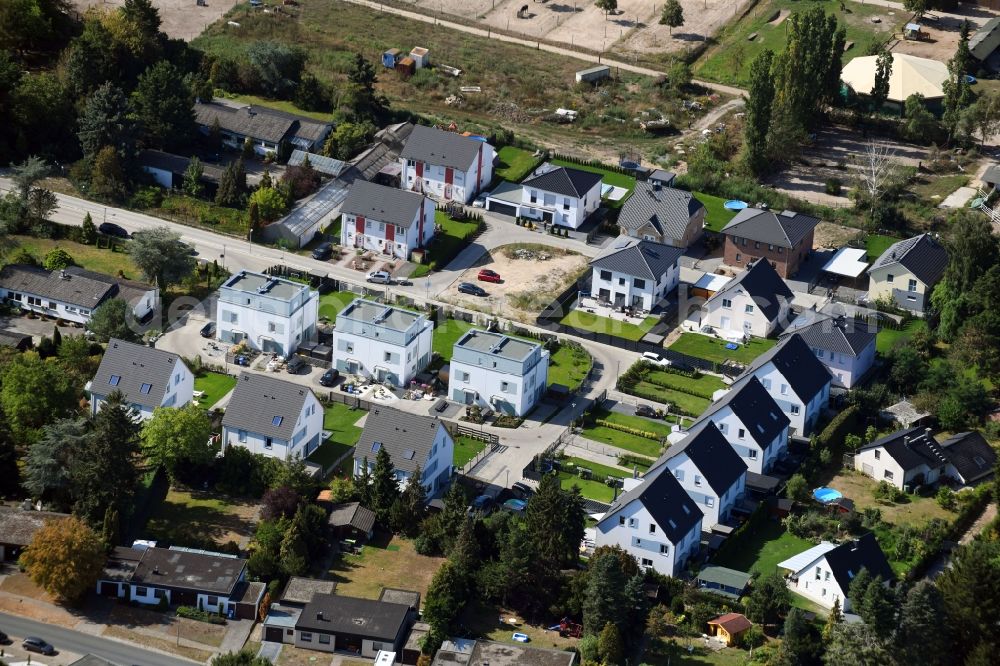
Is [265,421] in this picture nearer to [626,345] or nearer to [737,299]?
[626,345]

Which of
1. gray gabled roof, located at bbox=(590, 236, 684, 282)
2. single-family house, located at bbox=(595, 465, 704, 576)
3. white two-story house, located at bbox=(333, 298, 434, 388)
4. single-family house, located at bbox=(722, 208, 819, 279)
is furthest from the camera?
single-family house, located at bbox=(722, 208, 819, 279)

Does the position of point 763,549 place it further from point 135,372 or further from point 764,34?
point 764,34

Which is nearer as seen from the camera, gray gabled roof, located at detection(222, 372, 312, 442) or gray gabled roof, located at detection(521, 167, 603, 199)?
gray gabled roof, located at detection(222, 372, 312, 442)

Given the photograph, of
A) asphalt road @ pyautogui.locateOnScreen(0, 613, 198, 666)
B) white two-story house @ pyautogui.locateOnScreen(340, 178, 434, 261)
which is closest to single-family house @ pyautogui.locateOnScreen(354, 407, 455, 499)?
asphalt road @ pyautogui.locateOnScreen(0, 613, 198, 666)

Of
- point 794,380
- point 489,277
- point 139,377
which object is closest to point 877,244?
point 794,380

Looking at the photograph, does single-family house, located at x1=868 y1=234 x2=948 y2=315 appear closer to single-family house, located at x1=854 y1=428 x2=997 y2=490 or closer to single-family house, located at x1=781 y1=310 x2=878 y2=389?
single-family house, located at x1=781 y1=310 x2=878 y2=389

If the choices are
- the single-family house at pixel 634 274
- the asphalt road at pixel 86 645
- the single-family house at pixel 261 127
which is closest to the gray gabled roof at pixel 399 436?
the asphalt road at pixel 86 645

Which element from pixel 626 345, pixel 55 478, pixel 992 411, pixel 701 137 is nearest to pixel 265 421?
pixel 55 478

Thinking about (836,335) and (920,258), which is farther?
(920,258)
